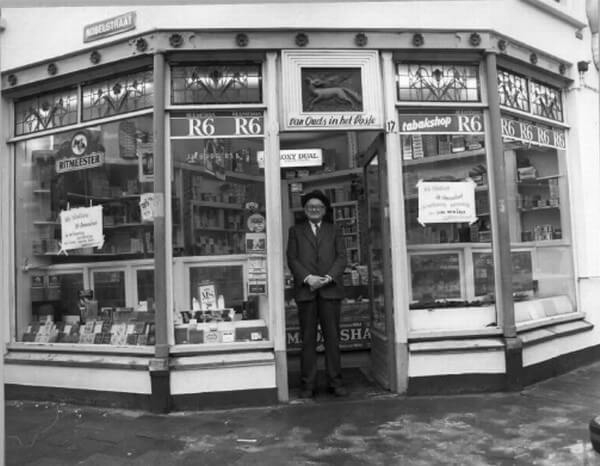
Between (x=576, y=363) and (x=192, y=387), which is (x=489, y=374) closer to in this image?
(x=576, y=363)

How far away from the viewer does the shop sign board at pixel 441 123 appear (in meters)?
5.65

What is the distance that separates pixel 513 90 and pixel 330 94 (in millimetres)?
2142

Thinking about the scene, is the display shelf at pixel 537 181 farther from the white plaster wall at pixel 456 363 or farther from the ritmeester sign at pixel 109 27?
the ritmeester sign at pixel 109 27

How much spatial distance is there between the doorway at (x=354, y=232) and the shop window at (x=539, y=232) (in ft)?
4.70

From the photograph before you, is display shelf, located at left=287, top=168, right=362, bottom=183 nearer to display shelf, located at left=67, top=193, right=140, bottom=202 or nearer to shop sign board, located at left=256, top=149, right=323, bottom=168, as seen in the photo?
shop sign board, located at left=256, top=149, right=323, bottom=168

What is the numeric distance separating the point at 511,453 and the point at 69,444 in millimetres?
3318

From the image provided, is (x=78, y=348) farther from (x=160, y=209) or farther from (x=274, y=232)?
(x=274, y=232)

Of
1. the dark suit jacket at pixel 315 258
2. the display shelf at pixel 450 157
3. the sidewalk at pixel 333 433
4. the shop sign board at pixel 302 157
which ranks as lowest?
the sidewalk at pixel 333 433

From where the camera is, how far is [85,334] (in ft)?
19.4

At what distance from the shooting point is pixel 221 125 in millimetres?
5508

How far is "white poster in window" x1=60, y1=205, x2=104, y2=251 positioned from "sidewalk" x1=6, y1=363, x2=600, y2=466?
1.63m

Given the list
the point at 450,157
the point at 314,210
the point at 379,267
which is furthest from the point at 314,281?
the point at 450,157

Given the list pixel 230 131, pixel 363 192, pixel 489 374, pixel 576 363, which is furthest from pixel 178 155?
pixel 576 363

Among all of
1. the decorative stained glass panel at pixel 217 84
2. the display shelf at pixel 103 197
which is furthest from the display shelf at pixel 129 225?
the decorative stained glass panel at pixel 217 84
